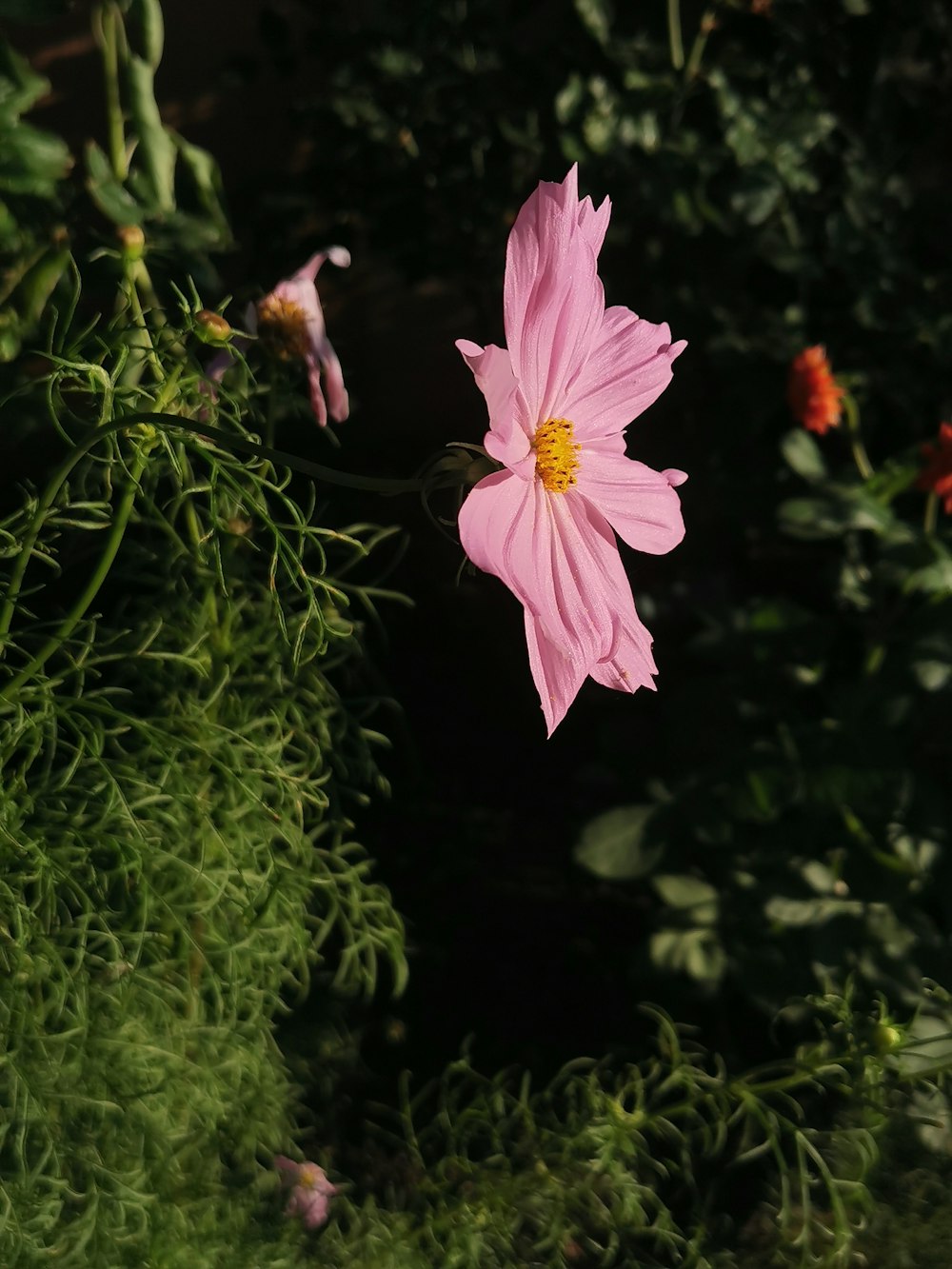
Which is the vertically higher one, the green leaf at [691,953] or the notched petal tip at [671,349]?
the notched petal tip at [671,349]

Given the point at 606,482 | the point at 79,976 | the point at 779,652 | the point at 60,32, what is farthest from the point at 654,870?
the point at 60,32

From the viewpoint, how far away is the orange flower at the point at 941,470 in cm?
112

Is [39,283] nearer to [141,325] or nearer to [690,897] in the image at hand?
[141,325]

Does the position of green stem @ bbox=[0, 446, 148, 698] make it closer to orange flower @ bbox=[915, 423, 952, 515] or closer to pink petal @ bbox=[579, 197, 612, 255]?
pink petal @ bbox=[579, 197, 612, 255]

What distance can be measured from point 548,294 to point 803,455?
811 mm

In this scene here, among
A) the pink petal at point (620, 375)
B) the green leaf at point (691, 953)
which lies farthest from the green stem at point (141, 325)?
the green leaf at point (691, 953)

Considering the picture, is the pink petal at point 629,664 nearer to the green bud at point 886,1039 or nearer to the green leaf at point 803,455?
the green bud at point 886,1039

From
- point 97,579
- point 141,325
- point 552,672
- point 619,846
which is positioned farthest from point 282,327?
point 619,846

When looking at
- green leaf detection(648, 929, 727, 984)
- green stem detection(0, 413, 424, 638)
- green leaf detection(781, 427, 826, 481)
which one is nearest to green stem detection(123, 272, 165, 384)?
green stem detection(0, 413, 424, 638)

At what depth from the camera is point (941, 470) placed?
44.4 inches

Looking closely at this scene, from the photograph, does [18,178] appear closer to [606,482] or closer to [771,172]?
[606,482]

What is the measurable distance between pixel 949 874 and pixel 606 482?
844 mm

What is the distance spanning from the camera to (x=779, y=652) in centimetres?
131

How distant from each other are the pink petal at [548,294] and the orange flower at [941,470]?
27.3 inches
